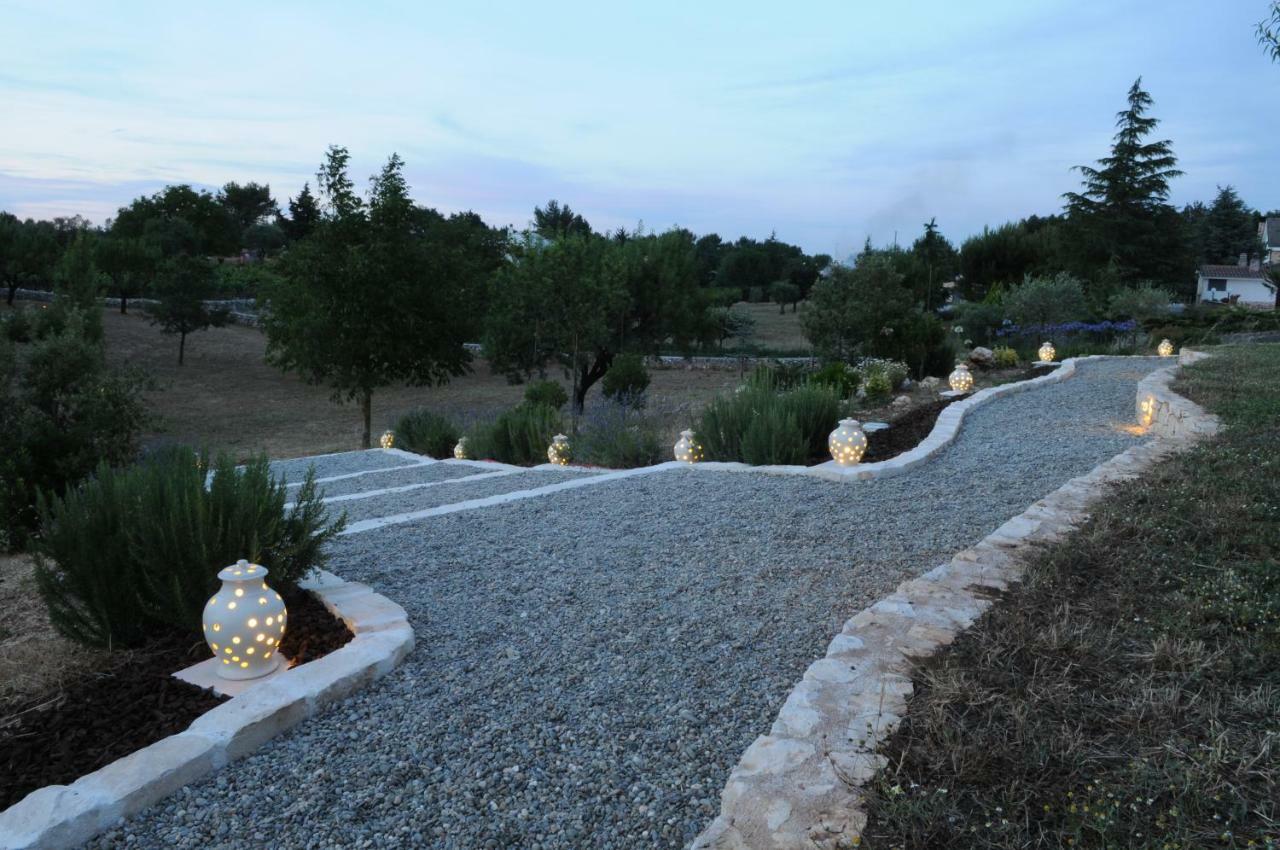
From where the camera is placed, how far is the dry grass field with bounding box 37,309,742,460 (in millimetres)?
18062

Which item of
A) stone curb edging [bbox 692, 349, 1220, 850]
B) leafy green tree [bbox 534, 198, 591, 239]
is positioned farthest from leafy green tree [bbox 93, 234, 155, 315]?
stone curb edging [bbox 692, 349, 1220, 850]

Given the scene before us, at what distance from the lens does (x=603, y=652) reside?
3.07 metres

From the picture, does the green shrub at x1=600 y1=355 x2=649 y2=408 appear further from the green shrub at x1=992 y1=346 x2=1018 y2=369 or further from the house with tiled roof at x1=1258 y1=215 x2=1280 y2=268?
the house with tiled roof at x1=1258 y1=215 x2=1280 y2=268

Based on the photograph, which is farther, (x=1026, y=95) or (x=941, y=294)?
(x=941, y=294)

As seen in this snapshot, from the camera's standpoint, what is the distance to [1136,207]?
106ft

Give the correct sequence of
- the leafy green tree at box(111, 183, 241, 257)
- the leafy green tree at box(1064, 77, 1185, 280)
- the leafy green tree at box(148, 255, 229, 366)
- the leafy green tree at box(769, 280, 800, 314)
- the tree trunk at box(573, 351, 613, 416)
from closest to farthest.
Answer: the tree trunk at box(573, 351, 613, 416), the leafy green tree at box(148, 255, 229, 366), the leafy green tree at box(1064, 77, 1185, 280), the leafy green tree at box(111, 183, 241, 257), the leafy green tree at box(769, 280, 800, 314)

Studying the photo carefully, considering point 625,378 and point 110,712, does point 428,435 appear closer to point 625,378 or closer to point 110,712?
point 625,378

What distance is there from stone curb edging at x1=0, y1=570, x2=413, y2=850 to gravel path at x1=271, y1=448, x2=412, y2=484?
21.0 feet

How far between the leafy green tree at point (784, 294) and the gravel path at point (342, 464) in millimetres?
33762

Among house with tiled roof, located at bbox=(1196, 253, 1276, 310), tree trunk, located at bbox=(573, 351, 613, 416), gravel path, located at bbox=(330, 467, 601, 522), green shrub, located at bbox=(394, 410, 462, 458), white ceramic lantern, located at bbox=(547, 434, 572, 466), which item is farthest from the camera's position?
house with tiled roof, located at bbox=(1196, 253, 1276, 310)

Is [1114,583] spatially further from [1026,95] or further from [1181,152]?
[1181,152]

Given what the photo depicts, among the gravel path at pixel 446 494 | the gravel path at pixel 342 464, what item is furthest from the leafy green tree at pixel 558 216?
the gravel path at pixel 446 494

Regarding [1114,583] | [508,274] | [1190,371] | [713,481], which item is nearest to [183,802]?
[1114,583]

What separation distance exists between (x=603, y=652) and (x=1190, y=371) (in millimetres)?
9033
